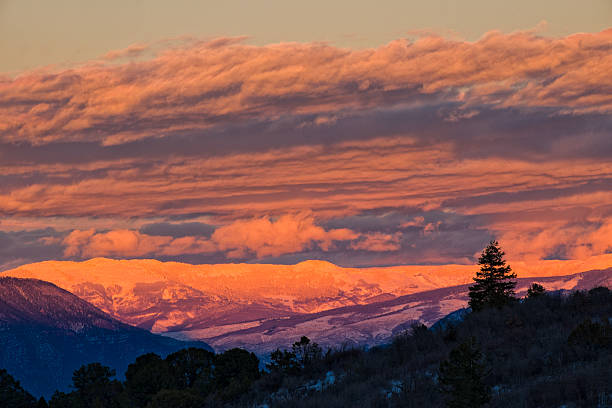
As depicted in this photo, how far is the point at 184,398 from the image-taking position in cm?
3722

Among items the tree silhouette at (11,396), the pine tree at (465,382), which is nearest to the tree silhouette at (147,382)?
the tree silhouette at (11,396)

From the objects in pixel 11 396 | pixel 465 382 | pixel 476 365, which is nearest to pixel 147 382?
pixel 11 396

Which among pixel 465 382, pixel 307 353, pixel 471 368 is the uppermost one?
pixel 471 368

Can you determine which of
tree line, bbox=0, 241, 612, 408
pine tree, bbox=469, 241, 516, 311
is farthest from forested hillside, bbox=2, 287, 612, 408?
pine tree, bbox=469, 241, 516, 311

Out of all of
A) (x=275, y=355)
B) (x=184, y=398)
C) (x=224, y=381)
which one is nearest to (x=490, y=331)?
(x=184, y=398)

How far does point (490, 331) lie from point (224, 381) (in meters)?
33.1

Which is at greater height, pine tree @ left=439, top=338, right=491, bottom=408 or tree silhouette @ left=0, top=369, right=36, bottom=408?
pine tree @ left=439, top=338, right=491, bottom=408

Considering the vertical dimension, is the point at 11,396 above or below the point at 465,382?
below

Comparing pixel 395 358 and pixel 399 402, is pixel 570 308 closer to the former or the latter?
pixel 395 358

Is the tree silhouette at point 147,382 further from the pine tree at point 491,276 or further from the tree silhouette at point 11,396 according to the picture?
the pine tree at point 491,276

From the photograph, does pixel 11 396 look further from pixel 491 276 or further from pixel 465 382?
pixel 465 382

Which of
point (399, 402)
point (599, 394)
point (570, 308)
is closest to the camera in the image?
point (599, 394)

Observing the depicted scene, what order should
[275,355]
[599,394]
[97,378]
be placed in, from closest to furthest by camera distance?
1. [599,394]
2. [275,355]
3. [97,378]

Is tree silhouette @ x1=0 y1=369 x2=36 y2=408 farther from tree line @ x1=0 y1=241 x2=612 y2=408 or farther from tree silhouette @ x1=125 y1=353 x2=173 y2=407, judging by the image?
tree line @ x1=0 y1=241 x2=612 y2=408
